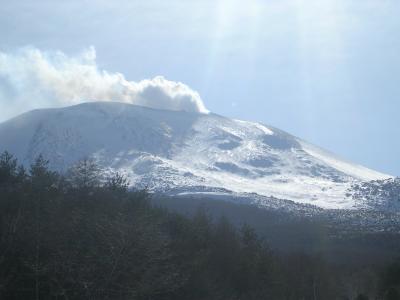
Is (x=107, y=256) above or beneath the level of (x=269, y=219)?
beneath

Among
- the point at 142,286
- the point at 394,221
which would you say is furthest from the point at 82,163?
the point at 394,221

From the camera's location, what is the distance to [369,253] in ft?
289

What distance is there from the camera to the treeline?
19688 mm

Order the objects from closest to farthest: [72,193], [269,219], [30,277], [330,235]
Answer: [30,277] < [72,193] < [330,235] < [269,219]

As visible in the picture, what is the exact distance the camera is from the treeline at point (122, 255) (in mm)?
19688

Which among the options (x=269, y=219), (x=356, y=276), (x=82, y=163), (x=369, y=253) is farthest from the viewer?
(x=269, y=219)

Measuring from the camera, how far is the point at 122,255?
19.2 meters

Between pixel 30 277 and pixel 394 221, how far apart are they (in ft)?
386

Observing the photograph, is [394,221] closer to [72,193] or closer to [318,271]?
[318,271]

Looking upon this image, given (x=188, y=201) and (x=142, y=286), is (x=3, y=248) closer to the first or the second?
(x=142, y=286)

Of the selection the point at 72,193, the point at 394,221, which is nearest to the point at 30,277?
the point at 72,193

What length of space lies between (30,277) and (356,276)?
3750 cm

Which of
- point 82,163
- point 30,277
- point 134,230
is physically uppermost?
point 82,163

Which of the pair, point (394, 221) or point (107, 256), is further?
point (394, 221)
